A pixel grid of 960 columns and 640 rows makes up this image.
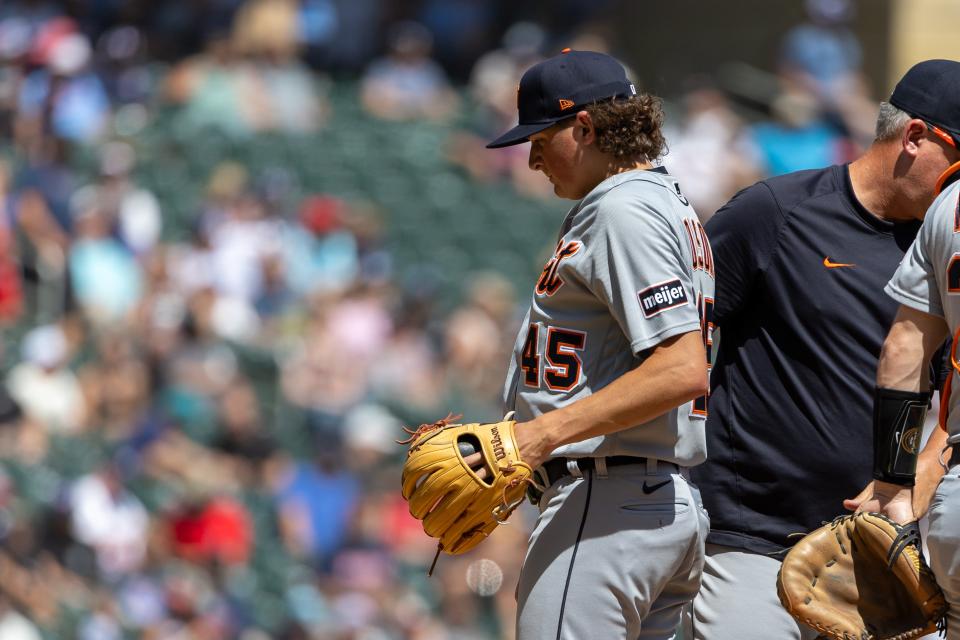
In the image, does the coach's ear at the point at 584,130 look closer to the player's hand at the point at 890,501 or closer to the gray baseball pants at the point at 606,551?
the gray baseball pants at the point at 606,551

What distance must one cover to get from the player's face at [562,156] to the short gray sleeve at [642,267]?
14 centimetres

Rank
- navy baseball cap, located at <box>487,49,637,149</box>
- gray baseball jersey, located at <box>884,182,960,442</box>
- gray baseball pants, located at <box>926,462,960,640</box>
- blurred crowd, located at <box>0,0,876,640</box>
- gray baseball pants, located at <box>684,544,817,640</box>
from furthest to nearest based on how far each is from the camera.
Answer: blurred crowd, located at <box>0,0,876,640</box> → gray baseball pants, located at <box>684,544,817,640</box> → navy baseball cap, located at <box>487,49,637,149</box> → gray baseball jersey, located at <box>884,182,960,442</box> → gray baseball pants, located at <box>926,462,960,640</box>

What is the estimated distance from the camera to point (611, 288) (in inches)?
105

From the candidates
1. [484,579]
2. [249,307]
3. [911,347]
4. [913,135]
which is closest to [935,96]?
[913,135]

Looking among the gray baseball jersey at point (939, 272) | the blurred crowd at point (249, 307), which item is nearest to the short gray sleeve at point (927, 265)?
the gray baseball jersey at point (939, 272)

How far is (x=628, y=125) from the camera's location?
2.83 m

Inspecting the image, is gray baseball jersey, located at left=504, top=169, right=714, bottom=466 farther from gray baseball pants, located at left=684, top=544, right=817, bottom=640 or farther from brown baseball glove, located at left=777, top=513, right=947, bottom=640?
gray baseball pants, located at left=684, top=544, right=817, bottom=640

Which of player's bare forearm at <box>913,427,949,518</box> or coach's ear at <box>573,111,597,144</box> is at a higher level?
coach's ear at <box>573,111,597,144</box>

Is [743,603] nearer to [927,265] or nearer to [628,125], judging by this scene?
[927,265]

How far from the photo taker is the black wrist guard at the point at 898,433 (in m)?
2.70

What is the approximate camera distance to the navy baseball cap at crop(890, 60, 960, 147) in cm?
286

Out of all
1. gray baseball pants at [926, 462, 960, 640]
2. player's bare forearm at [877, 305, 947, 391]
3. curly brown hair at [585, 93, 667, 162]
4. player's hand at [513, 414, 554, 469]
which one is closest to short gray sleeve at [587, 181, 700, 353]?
curly brown hair at [585, 93, 667, 162]

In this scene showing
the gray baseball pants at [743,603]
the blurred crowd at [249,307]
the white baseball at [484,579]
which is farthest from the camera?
the blurred crowd at [249,307]

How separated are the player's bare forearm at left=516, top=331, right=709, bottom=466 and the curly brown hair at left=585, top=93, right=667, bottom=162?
0.41 m
